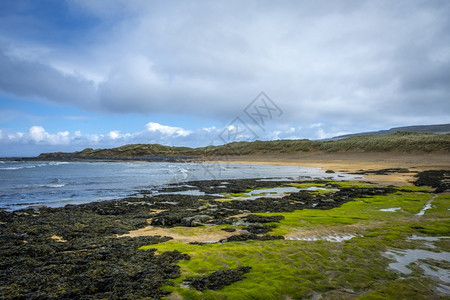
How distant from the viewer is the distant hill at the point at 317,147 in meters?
67.9

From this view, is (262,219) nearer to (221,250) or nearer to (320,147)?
(221,250)

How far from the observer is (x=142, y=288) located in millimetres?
6188

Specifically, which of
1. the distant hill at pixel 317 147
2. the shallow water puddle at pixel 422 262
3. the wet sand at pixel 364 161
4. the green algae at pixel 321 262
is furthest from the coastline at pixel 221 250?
the distant hill at pixel 317 147

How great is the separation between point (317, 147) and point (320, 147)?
1402 millimetres

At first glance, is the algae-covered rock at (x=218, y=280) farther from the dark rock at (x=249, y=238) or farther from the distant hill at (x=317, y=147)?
the distant hill at (x=317, y=147)

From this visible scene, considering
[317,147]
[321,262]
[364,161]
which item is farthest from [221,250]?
[317,147]

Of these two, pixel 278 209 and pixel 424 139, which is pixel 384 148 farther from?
pixel 278 209

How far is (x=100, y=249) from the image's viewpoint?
9188 mm

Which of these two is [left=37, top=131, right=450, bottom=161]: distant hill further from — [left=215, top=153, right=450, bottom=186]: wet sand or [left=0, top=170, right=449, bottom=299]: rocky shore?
[left=0, top=170, right=449, bottom=299]: rocky shore

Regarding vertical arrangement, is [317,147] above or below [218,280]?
above

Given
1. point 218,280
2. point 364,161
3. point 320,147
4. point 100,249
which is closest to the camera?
point 218,280

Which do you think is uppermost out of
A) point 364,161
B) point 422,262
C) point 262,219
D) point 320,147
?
point 320,147

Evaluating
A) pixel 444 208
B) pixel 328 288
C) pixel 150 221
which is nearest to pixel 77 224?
pixel 150 221

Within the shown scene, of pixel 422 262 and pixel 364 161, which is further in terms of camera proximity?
pixel 364 161
